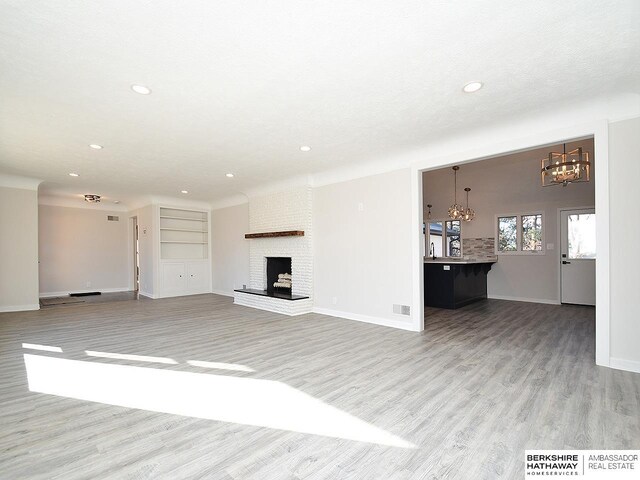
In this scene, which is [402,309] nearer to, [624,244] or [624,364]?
[624,364]

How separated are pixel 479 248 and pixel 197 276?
25.9 feet

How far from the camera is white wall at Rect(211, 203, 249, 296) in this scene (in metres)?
8.36

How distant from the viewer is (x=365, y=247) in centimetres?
545

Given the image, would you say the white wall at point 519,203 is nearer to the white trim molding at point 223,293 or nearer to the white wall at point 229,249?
the white wall at point 229,249

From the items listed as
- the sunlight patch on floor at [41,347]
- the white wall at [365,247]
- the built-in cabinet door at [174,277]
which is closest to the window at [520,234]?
the white wall at [365,247]

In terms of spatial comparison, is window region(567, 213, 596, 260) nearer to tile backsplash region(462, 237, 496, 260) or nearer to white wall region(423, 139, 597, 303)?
white wall region(423, 139, 597, 303)

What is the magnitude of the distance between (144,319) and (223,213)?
409 centimetres

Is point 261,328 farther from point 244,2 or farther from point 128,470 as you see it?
point 244,2

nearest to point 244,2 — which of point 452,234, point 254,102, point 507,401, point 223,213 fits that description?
point 254,102

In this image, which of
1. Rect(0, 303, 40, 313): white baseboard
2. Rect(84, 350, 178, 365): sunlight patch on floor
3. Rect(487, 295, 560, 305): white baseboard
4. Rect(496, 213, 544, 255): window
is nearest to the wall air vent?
Rect(84, 350, 178, 365): sunlight patch on floor

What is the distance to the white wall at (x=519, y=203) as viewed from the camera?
22.5 feet

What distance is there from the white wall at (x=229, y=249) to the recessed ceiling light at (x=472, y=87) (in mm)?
6269

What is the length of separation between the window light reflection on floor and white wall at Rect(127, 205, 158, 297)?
17.0 feet

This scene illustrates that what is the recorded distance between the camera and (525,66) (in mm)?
2586
